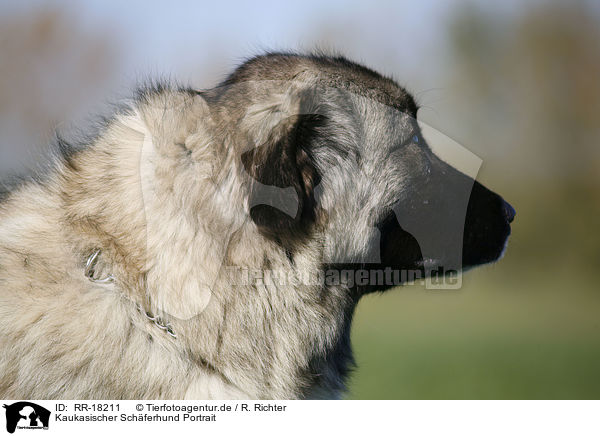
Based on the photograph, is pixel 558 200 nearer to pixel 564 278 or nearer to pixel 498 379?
pixel 564 278

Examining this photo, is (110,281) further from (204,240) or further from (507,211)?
(507,211)

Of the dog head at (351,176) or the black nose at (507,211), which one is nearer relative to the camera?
the dog head at (351,176)

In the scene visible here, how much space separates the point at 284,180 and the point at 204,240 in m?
0.45

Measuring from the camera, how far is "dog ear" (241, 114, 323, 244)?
2311 mm

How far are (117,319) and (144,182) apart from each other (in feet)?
1.98

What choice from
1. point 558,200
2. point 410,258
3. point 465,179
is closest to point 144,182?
point 410,258

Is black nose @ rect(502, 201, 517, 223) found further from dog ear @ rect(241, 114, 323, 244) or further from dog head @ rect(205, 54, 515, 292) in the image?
dog ear @ rect(241, 114, 323, 244)

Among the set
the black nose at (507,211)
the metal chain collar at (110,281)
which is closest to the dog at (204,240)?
the metal chain collar at (110,281)
